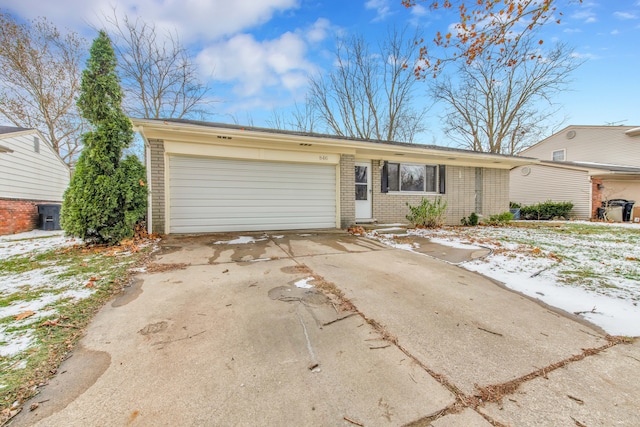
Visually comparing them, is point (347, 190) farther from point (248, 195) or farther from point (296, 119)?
point (296, 119)

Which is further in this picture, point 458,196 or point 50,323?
point 458,196

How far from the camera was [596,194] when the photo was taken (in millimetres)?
14125

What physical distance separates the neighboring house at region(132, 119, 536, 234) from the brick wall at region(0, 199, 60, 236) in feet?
20.5

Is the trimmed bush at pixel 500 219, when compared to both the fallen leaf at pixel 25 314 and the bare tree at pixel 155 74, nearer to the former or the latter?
the fallen leaf at pixel 25 314

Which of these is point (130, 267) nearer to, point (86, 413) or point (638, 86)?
point (86, 413)

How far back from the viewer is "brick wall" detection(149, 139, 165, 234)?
21.0 feet

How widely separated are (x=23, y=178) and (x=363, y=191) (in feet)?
39.5

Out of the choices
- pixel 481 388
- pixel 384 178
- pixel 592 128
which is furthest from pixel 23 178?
pixel 592 128

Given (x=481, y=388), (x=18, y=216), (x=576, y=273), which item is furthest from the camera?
(x=18, y=216)

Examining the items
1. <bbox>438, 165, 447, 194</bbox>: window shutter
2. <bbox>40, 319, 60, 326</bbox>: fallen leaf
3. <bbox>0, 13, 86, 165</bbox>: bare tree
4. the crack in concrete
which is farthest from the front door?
<bbox>0, 13, 86, 165</bbox>: bare tree

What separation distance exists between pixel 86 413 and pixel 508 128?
1012 inches

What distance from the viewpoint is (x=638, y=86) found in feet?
29.7

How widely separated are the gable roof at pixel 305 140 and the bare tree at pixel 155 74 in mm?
11221

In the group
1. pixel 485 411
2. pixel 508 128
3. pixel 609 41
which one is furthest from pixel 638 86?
pixel 485 411
